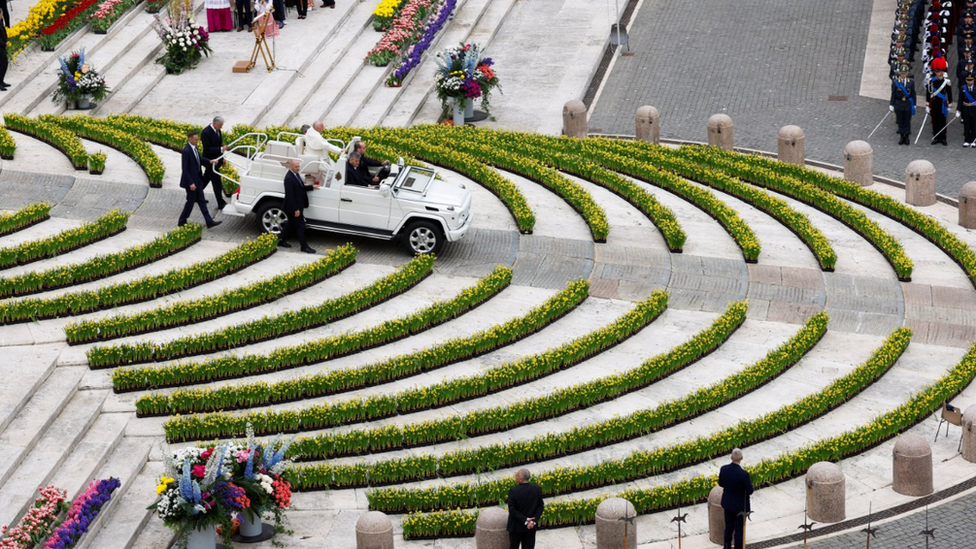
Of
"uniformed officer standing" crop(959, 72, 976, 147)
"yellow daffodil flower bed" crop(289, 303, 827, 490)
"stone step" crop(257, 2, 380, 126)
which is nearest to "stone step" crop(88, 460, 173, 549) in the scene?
"yellow daffodil flower bed" crop(289, 303, 827, 490)

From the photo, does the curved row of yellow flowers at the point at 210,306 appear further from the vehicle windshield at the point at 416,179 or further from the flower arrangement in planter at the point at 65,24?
the flower arrangement in planter at the point at 65,24

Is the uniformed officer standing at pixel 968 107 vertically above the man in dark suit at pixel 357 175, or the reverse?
the uniformed officer standing at pixel 968 107

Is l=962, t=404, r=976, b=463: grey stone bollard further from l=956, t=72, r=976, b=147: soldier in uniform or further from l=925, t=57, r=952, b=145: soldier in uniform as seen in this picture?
l=925, t=57, r=952, b=145: soldier in uniform

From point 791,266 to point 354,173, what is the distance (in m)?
7.81

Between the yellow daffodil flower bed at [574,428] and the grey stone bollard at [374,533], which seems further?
the yellow daffodil flower bed at [574,428]

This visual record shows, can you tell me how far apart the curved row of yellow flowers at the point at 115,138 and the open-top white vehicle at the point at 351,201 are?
9.74 ft

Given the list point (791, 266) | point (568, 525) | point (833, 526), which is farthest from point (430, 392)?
point (791, 266)

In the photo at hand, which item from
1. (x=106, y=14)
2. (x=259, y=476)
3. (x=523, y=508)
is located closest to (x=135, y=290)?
(x=259, y=476)

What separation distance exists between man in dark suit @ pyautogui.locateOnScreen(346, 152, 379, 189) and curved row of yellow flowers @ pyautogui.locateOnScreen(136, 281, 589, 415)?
370cm

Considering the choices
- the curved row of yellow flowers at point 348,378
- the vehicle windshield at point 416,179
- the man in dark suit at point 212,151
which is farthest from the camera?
the man in dark suit at point 212,151

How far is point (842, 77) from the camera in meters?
38.8

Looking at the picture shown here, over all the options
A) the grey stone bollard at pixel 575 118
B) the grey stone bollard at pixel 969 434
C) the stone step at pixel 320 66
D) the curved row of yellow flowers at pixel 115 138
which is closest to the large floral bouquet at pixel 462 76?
the grey stone bollard at pixel 575 118

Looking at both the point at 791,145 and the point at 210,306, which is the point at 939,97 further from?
the point at 210,306

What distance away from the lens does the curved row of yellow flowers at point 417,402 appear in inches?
799
